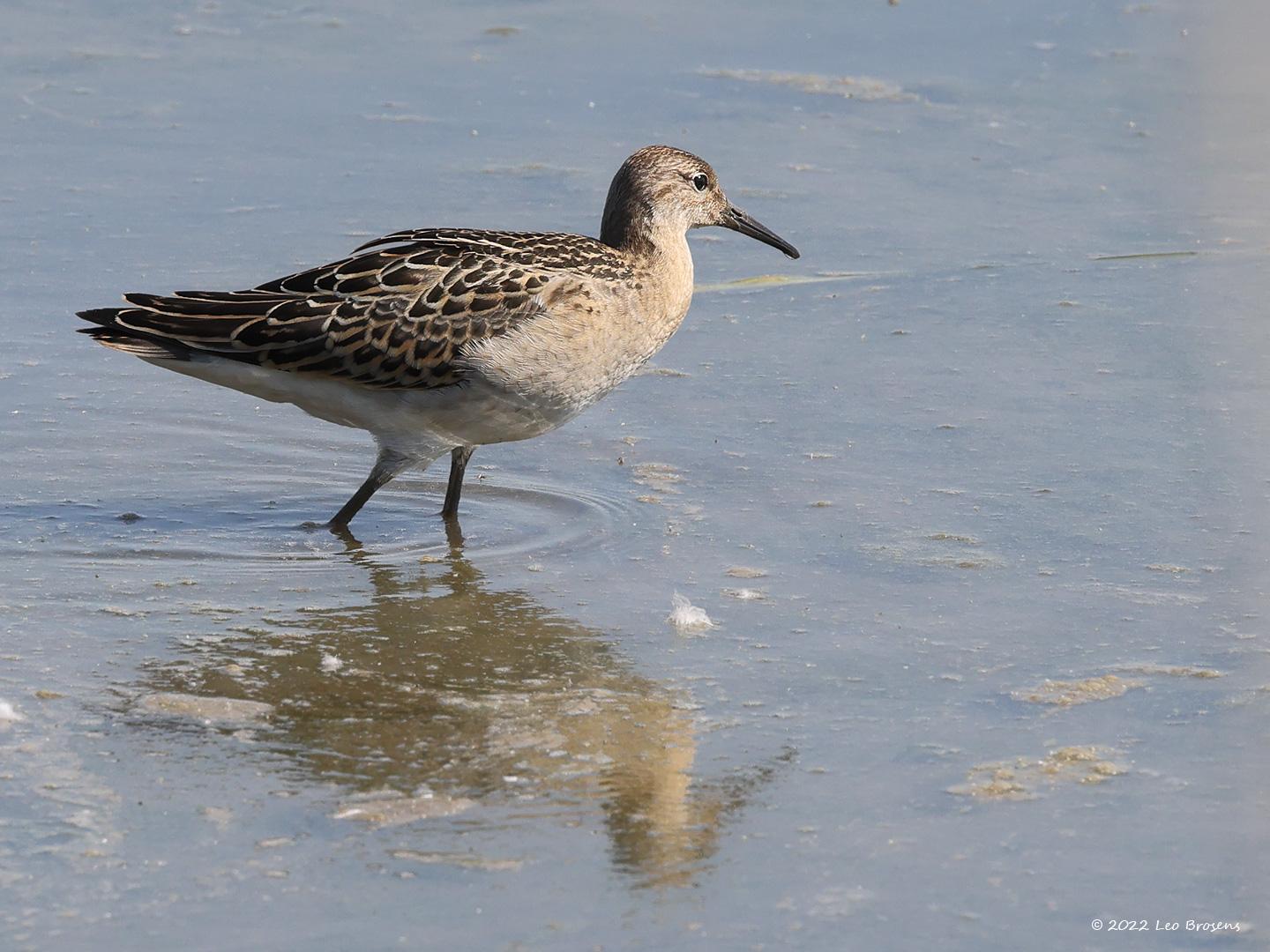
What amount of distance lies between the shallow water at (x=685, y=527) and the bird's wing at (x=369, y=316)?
2.11ft

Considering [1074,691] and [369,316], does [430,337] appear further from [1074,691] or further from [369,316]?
[1074,691]

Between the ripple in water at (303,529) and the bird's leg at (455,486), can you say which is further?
the bird's leg at (455,486)

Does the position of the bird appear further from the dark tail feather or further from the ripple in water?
the ripple in water

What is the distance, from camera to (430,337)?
8062mm

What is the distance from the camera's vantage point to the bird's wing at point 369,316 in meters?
8.05

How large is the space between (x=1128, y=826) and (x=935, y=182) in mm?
7140

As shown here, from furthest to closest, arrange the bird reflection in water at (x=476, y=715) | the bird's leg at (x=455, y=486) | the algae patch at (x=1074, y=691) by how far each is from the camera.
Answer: the bird's leg at (x=455, y=486), the algae patch at (x=1074, y=691), the bird reflection in water at (x=476, y=715)

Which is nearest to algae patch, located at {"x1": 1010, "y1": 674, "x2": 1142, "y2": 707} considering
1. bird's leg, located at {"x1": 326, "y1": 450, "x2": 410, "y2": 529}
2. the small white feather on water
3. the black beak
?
the small white feather on water

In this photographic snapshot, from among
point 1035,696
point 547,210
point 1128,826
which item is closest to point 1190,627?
point 1035,696

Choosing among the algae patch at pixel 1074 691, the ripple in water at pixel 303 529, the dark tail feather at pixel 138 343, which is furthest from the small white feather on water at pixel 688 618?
the dark tail feather at pixel 138 343

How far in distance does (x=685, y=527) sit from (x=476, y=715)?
1.95 m

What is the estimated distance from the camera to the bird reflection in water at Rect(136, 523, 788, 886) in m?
5.58

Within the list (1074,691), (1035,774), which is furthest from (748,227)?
(1035,774)

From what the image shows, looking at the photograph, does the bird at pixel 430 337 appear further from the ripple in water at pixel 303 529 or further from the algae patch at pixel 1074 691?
the algae patch at pixel 1074 691
